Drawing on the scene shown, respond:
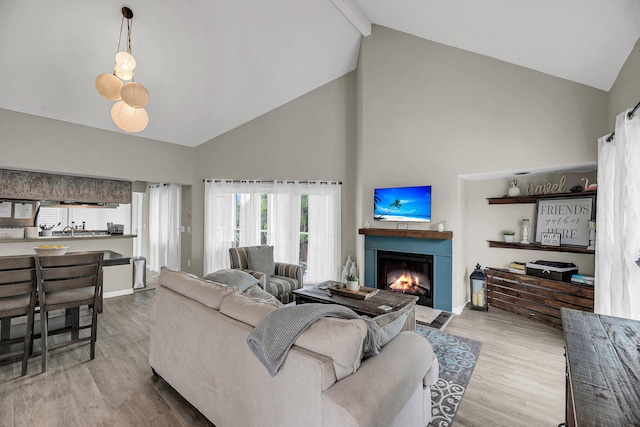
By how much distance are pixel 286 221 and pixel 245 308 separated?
3808 mm

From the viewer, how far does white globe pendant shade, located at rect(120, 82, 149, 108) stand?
7.92 ft

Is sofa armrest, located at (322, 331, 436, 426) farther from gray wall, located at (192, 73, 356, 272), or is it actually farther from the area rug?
gray wall, located at (192, 73, 356, 272)

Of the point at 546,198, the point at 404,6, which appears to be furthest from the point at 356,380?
the point at 404,6

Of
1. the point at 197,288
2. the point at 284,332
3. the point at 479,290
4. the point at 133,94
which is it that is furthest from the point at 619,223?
the point at 133,94

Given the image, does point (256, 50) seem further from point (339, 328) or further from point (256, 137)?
point (339, 328)

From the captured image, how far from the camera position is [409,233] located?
4094 mm

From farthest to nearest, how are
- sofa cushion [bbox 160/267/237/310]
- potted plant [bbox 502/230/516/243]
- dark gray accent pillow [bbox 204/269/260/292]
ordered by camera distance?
potted plant [bbox 502/230/516/243]
dark gray accent pillow [bbox 204/269/260/292]
sofa cushion [bbox 160/267/237/310]

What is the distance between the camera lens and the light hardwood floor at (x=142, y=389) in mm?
1890

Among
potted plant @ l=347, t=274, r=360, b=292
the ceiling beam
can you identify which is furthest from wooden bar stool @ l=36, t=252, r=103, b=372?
the ceiling beam

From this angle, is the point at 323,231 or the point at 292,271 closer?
the point at 292,271

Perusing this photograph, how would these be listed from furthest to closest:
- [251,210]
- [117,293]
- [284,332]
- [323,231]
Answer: [251,210] → [323,231] → [117,293] → [284,332]

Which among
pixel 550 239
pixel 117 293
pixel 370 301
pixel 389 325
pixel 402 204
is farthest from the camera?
pixel 117 293

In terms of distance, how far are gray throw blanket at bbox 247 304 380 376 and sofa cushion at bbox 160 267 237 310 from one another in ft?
1.76

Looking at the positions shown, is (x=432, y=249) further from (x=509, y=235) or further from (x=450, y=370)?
(x=450, y=370)
